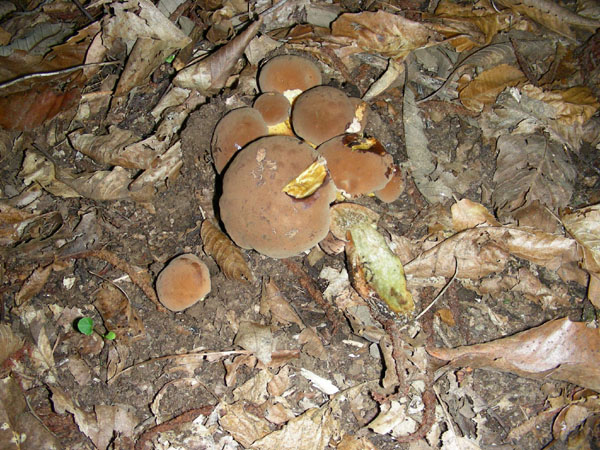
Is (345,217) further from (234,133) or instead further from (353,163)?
(234,133)

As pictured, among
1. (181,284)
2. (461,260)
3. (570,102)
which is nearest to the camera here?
(181,284)

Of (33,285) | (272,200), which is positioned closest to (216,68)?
(272,200)

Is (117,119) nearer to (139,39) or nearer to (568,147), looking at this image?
(139,39)

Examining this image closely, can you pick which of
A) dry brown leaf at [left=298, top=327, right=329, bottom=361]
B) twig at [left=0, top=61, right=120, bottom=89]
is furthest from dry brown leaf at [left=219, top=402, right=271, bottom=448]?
twig at [left=0, top=61, right=120, bottom=89]

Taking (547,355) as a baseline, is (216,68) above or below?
above

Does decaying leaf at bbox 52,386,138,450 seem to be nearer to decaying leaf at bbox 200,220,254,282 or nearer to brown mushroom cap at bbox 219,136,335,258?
decaying leaf at bbox 200,220,254,282
